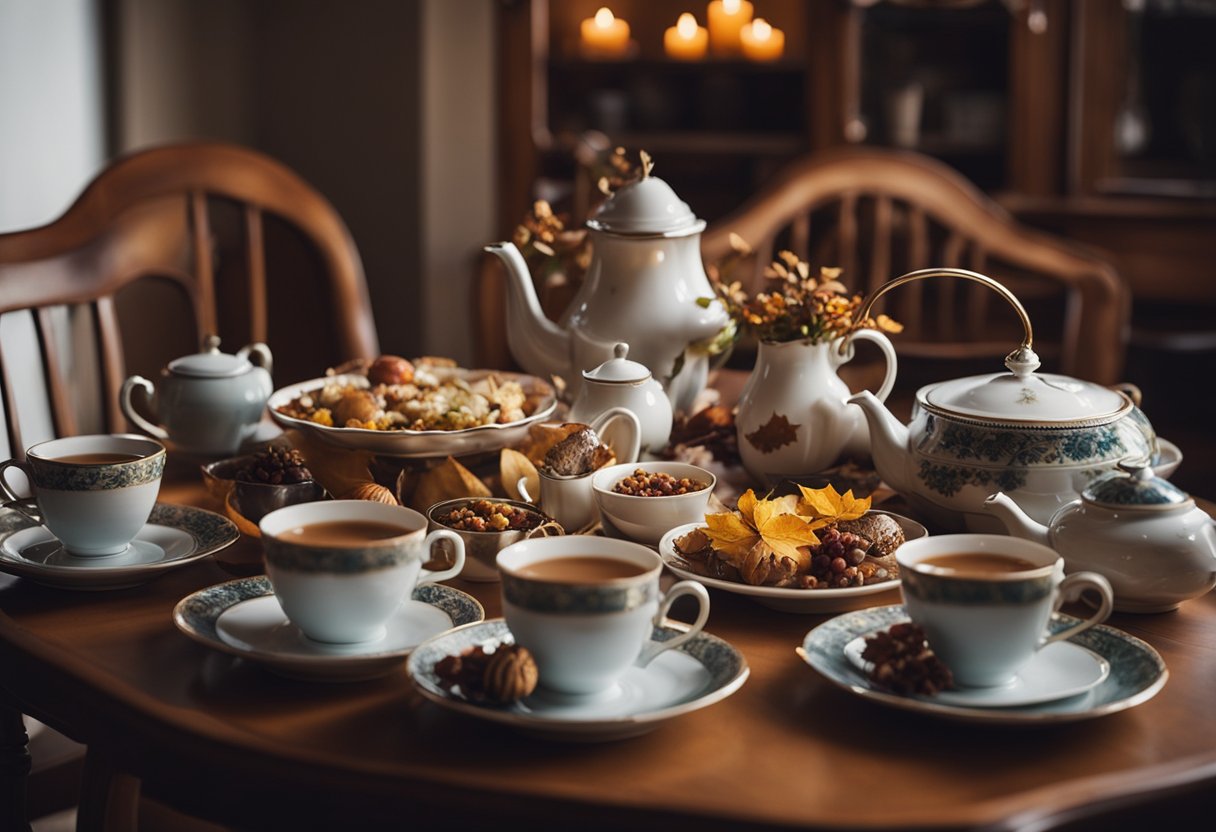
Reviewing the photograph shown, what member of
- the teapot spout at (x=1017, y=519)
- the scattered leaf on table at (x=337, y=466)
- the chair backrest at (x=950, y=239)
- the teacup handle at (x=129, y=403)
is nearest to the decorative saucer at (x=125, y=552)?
the scattered leaf on table at (x=337, y=466)

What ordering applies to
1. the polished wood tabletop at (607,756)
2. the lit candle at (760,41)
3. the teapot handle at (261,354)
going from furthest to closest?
the lit candle at (760,41) → the teapot handle at (261,354) → the polished wood tabletop at (607,756)

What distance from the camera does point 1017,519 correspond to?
3.73ft

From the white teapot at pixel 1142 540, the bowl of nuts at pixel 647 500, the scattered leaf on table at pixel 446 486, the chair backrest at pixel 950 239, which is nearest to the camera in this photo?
the white teapot at pixel 1142 540

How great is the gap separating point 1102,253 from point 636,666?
9.74 ft

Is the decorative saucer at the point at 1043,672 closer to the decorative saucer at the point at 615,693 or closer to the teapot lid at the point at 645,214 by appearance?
the decorative saucer at the point at 615,693

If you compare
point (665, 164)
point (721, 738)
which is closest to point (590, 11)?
point (665, 164)

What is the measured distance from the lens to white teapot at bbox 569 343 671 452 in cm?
140

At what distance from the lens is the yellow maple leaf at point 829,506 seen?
3.80ft

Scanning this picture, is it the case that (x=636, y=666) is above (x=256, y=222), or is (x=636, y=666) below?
below

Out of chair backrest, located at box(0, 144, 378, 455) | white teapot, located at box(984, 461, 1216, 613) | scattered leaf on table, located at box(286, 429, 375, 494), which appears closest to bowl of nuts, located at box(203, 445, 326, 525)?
scattered leaf on table, located at box(286, 429, 375, 494)

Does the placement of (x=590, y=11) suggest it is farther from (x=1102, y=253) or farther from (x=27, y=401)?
(x=27, y=401)

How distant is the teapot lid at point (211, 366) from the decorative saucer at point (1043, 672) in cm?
80

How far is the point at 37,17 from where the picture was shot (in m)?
2.99

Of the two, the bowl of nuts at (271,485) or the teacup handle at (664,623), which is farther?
the bowl of nuts at (271,485)
